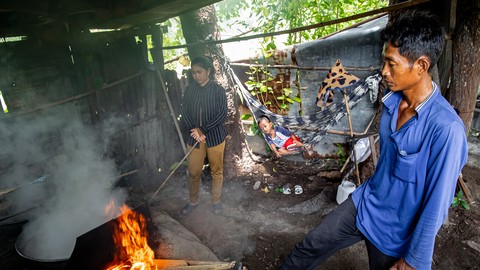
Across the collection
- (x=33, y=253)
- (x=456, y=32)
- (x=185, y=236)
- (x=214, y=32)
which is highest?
(x=214, y=32)

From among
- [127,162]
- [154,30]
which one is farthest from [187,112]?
[154,30]

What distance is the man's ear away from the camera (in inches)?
65.3

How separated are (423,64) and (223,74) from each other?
163 inches

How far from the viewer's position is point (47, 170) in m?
3.82

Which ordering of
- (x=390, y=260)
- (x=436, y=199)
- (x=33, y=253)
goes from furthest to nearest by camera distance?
(x=33, y=253), (x=390, y=260), (x=436, y=199)

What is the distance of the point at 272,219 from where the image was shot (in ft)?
14.6

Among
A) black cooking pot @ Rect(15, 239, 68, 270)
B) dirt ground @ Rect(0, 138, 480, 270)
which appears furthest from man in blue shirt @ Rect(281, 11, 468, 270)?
black cooking pot @ Rect(15, 239, 68, 270)

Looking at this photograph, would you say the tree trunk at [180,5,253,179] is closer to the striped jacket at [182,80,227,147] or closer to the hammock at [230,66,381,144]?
the hammock at [230,66,381,144]

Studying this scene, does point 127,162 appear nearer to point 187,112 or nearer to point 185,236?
point 187,112

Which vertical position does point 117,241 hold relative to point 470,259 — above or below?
above

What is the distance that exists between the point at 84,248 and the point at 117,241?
0.32m

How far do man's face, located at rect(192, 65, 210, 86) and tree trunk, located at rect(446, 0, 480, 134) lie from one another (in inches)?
126

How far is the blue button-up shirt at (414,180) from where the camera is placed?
154 centimetres

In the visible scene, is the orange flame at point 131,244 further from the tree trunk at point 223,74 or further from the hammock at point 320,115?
the hammock at point 320,115
